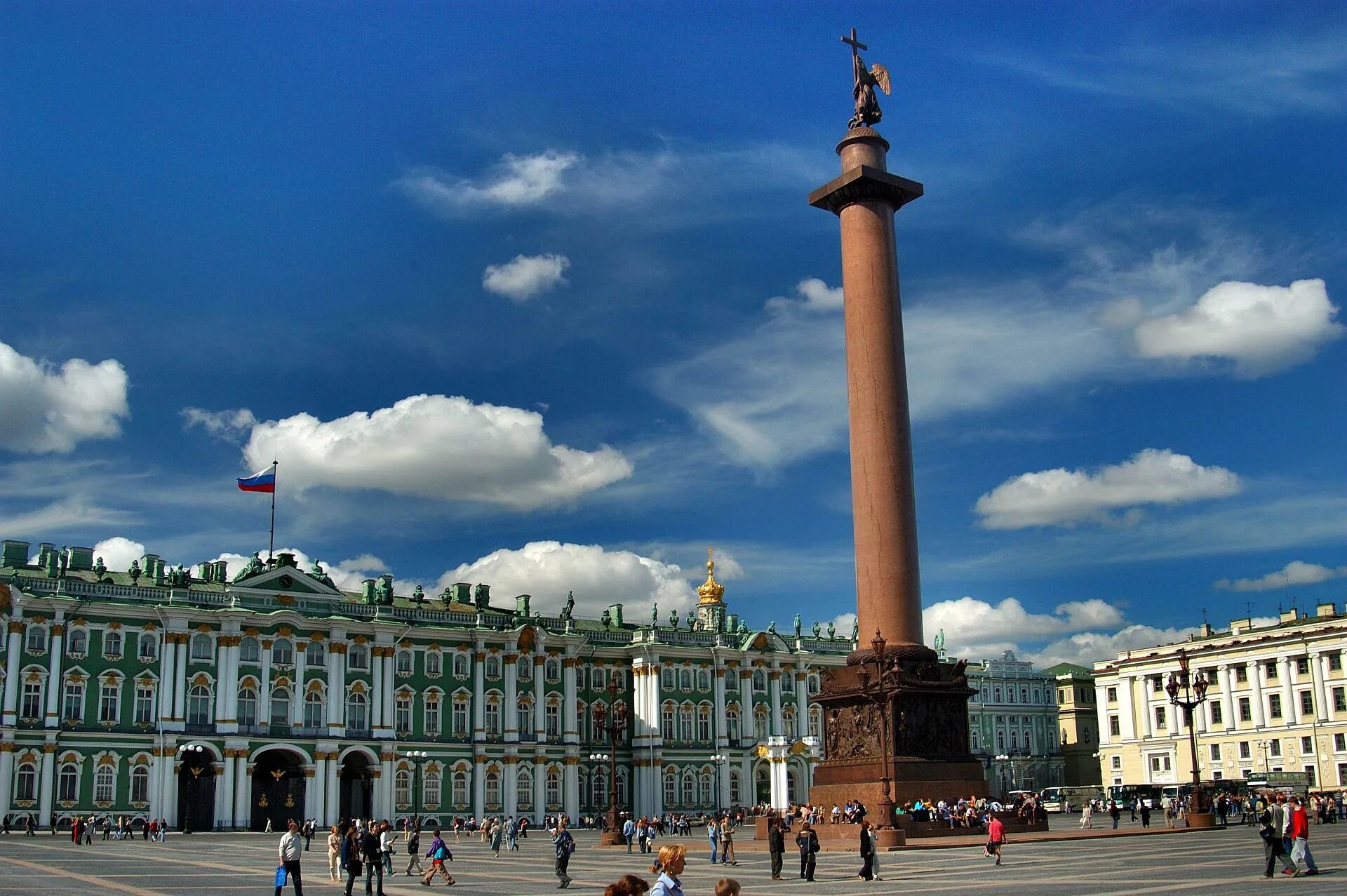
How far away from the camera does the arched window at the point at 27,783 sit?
6900 centimetres

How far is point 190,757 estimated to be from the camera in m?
74.6

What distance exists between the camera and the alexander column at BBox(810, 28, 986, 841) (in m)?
41.1

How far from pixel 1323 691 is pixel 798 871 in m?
68.3

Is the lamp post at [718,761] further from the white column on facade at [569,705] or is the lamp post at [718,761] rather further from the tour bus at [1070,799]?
the tour bus at [1070,799]

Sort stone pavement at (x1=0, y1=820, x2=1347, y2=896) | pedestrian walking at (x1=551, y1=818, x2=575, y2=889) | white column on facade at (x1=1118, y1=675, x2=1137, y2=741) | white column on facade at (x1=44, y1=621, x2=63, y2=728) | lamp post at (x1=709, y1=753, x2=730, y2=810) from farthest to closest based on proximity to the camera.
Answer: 1. white column on facade at (x1=1118, y1=675, x2=1137, y2=741)
2. lamp post at (x1=709, y1=753, x2=730, y2=810)
3. white column on facade at (x1=44, y1=621, x2=63, y2=728)
4. pedestrian walking at (x1=551, y1=818, x2=575, y2=889)
5. stone pavement at (x1=0, y1=820, x2=1347, y2=896)

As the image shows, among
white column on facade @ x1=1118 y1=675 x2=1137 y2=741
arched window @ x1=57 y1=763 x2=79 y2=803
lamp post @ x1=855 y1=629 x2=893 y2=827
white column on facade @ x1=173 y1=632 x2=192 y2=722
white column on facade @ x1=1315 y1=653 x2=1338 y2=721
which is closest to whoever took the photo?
lamp post @ x1=855 y1=629 x2=893 y2=827

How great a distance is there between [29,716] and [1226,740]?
7659 cm

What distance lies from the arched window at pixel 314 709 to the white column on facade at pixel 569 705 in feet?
54.7

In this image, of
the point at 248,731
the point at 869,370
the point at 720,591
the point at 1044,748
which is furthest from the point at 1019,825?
the point at 1044,748

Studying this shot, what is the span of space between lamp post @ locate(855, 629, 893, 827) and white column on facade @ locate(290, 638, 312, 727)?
1771 inches

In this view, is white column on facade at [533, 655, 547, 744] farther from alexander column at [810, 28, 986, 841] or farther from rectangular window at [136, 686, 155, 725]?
alexander column at [810, 28, 986, 841]

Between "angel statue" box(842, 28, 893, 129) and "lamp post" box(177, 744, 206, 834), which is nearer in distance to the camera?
"angel statue" box(842, 28, 893, 129)

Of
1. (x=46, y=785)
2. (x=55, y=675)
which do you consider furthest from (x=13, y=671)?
(x=46, y=785)

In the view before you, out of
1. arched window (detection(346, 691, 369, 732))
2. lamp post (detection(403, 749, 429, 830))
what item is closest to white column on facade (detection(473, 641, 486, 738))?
lamp post (detection(403, 749, 429, 830))
